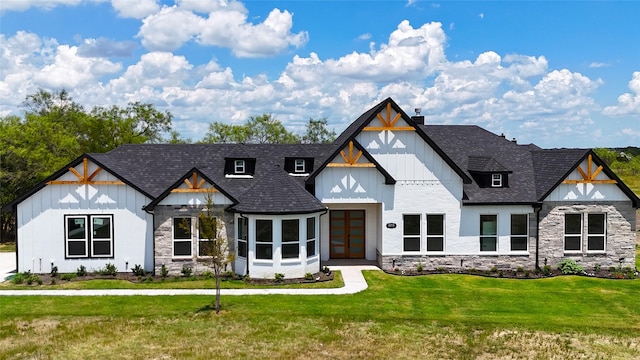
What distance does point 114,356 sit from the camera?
43.9 ft

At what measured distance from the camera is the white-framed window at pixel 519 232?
23.9 m

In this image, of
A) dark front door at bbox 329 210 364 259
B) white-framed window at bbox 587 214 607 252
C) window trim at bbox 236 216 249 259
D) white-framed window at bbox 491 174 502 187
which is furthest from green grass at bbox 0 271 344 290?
white-framed window at bbox 587 214 607 252

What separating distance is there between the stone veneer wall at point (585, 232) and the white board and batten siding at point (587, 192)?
26 centimetres

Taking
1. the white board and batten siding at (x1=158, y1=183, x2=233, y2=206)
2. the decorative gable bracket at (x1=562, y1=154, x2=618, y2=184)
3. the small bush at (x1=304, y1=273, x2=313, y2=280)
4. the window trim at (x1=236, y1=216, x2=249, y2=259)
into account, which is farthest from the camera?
the decorative gable bracket at (x1=562, y1=154, x2=618, y2=184)

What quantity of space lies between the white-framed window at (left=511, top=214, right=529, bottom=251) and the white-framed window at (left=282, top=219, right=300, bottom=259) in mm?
10569

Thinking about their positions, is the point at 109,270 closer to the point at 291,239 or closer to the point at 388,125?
the point at 291,239

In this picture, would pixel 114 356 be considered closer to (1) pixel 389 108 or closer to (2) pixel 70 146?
(1) pixel 389 108

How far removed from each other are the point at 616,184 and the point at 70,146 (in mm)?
37831

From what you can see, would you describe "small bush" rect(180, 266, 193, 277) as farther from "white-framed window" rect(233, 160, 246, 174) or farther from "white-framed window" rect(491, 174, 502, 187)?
"white-framed window" rect(491, 174, 502, 187)

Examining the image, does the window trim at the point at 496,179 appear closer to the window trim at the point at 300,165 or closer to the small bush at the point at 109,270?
the window trim at the point at 300,165

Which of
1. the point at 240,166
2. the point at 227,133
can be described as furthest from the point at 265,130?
the point at 240,166

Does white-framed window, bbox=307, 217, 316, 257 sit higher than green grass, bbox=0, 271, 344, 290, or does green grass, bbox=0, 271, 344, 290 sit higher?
white-framed window, bbox=307, 217, 316, 257

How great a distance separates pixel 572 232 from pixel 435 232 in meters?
6.61

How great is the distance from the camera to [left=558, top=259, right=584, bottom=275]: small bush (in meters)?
23.1
